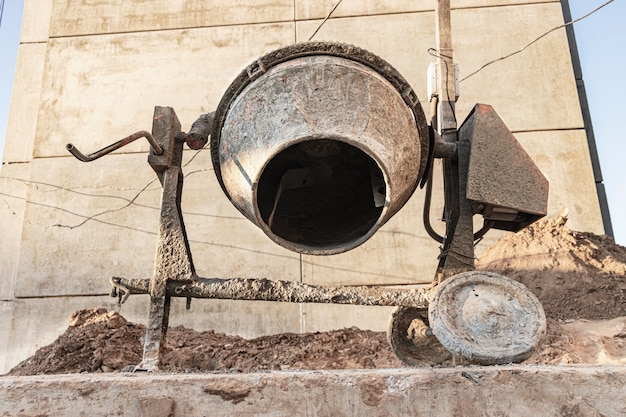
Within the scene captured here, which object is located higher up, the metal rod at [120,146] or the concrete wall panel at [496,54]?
the concrete wall panel at [496,54]

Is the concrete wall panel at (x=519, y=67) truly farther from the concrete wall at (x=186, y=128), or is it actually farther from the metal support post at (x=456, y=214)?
the metal support post at (x=456, y=214)

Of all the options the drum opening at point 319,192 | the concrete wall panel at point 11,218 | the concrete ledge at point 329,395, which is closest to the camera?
the concrete ledge at point 329,395

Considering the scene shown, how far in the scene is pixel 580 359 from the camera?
10.7 ft

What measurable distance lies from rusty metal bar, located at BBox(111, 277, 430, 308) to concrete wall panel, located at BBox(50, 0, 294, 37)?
13.2ft

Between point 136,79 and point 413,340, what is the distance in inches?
164

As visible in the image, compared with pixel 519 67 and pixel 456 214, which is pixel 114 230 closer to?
pixel 456 214

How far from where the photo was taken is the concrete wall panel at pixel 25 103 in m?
5.86

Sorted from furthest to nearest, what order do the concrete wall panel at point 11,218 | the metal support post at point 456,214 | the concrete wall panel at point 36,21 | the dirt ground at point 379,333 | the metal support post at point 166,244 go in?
1. the concrete wall panel at point 36,21
2. the concrete wall panel at point 11,218
3. the dirt ground at point 379,333
4. the metal support post at point 456,214
5. the metal support post at point 166,244

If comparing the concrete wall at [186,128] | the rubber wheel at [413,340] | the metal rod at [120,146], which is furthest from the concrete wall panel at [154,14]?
the rubber wheel at [413,340]

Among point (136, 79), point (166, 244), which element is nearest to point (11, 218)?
point (136, 79)

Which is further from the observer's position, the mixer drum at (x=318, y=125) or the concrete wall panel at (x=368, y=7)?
the concrete wall panel at (x=368, y=7)

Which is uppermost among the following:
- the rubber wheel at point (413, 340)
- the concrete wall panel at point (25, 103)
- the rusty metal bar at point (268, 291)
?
the concrete wall panel at point (25, 103)

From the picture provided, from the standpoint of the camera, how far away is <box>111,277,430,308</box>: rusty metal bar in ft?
8.54

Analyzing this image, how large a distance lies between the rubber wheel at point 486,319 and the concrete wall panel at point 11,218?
451 cm
